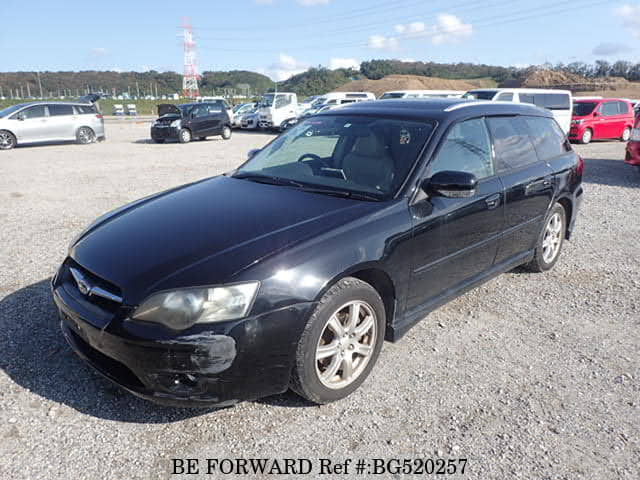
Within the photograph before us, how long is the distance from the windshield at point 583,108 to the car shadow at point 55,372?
18.8 metres

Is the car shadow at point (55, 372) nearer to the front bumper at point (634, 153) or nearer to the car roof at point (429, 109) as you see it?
the car roof at point (429, 109)

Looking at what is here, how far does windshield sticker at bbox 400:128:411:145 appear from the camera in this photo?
10.7ft

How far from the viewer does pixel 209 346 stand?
2.19 meters

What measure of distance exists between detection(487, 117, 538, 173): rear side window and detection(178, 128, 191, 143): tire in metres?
16.6

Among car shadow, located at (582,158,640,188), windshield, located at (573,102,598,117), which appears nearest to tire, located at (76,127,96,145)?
car shadow, located at (582,158,640,188)

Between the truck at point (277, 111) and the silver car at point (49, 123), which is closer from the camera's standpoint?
the silver car at point (49, 123)

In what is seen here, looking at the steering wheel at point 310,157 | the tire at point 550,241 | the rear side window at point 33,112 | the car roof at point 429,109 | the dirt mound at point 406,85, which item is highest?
the dirt mound at point 406,85

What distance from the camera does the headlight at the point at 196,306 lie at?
221cm

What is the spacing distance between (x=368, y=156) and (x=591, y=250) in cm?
369

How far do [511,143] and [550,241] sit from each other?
52.6 inches

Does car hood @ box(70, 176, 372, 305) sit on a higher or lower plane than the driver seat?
lower

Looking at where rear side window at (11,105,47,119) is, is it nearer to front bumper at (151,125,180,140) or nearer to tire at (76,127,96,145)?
tire at (76,127,96,145)

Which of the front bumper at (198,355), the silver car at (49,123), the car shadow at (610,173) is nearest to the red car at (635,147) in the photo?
the car shadow at (610,173)

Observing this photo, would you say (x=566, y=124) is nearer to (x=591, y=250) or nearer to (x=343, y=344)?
(x=591, y=250)
